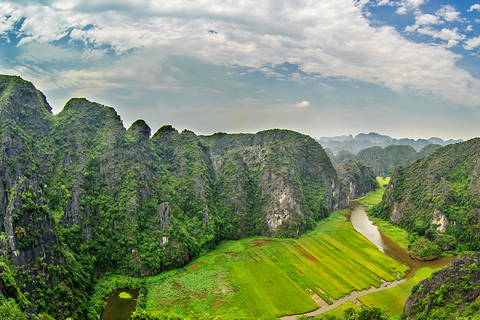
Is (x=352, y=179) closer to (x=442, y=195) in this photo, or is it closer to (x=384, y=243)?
(x=442, y=195)

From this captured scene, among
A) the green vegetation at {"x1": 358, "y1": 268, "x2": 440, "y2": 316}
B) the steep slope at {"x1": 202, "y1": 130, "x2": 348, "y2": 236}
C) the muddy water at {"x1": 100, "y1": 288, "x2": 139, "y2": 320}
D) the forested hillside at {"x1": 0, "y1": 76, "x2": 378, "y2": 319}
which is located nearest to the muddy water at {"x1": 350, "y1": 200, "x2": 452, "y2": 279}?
the green vegetation at {"x1": 358, "y1": 268, "x2": 440, "y2": 316}

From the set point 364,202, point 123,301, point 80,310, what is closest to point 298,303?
point 123,301

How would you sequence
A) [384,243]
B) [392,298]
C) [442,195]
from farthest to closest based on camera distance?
[442,195], [384,243], [392,298]

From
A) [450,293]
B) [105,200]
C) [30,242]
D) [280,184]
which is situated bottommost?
[450,293]

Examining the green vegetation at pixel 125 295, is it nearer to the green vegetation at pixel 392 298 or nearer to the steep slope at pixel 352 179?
the green vegetation at pixel 392 298

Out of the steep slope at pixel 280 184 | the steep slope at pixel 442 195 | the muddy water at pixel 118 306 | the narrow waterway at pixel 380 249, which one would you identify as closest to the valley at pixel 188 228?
the steep slope at pixel 442 195

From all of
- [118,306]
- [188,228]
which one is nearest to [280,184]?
[188,228]

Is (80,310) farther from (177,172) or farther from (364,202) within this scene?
(364,202)

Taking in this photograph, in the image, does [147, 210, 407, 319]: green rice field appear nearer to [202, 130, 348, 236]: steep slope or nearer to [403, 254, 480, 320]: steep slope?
[202, 130, 348, 236]: steep slope

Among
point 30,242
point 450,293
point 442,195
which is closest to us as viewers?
point 450,293
